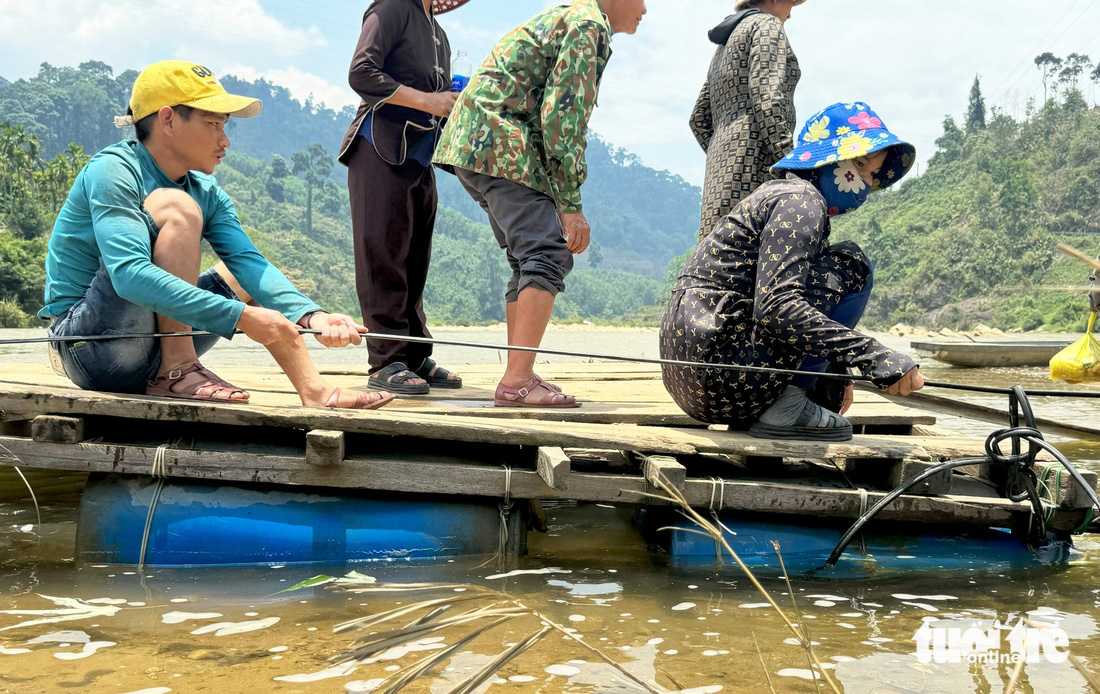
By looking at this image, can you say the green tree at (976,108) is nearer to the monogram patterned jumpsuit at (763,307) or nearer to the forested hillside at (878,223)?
the forested hillside at (878,223)

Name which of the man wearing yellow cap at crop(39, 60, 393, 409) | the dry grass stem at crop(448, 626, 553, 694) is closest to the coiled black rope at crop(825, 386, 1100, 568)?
Result: the man wearing yellow cap at crop(39, 60, 393, 409)

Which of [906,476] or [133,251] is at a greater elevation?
[133,251]

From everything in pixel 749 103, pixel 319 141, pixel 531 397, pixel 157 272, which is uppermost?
pixel 319 141

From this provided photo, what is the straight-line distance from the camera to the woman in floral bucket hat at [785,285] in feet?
8.38

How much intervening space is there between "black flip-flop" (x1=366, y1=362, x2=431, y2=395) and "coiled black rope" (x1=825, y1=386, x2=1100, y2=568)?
63.4 inches

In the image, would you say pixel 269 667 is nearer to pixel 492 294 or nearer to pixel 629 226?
pixel 492 294

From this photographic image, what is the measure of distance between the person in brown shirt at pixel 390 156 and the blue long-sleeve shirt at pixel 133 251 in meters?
0.62

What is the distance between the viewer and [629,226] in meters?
160

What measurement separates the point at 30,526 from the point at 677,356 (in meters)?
2.29

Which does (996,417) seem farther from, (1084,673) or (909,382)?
(1084,673)

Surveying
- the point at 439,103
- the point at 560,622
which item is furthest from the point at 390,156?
the point at 560,622

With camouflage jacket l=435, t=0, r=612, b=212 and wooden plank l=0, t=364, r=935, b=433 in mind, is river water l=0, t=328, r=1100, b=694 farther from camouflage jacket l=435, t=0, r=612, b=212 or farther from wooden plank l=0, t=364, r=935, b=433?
camouflage jacket l=435, t=0, r=612, b=212

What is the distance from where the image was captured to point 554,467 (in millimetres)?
2426

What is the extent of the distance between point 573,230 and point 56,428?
181 centimetres
